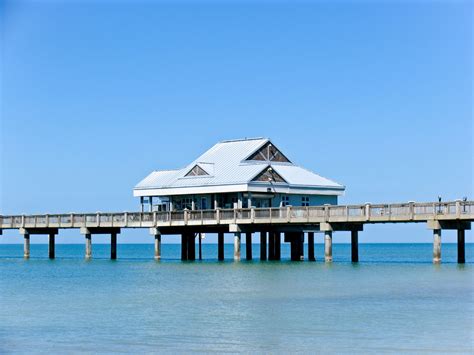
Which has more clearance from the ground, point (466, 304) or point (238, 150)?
point (238, 150)

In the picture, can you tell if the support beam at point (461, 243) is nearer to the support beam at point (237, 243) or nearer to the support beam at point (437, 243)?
the support beam at point (437, 243)

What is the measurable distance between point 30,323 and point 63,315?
201 centimetres

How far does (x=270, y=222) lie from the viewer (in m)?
57.5

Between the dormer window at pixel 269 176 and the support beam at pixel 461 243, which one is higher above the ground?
the dormer window at pixel 269 176

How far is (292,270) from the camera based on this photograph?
50656mm

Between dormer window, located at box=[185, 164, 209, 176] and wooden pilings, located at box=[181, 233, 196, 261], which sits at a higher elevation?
dormer window, located at box=[185, 164, 209, 176]

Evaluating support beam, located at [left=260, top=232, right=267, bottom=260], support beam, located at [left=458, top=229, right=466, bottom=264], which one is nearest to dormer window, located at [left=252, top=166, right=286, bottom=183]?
support beam, located at [left=260, top=232, right=267, bottom=260]

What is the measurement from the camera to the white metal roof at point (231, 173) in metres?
62.9

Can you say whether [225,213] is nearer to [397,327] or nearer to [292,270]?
[292,270]

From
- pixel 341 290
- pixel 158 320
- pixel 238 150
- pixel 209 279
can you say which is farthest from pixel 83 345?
pixel 238 150

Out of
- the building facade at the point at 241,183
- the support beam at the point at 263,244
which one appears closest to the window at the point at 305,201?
the building facade at the point at 241,183

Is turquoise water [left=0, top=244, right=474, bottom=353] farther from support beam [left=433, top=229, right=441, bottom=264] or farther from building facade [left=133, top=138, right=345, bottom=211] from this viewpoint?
building facade [left=133, top=138, right=345, bottom=211]

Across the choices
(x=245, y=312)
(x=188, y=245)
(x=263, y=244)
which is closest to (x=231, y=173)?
(x=263, y=244)

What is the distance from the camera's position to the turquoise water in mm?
24891
